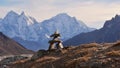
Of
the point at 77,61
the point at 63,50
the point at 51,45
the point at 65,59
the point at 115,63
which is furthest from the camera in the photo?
the point at 51,45

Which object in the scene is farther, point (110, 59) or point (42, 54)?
point (42, 54)

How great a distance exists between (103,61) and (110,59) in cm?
77

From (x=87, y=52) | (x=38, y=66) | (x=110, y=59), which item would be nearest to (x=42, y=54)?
(x=38, y=66)

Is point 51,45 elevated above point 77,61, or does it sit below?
above

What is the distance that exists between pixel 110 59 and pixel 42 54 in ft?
78.6

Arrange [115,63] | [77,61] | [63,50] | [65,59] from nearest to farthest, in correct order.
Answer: [115,63]
[77,61]
[65,59]
[63,50]

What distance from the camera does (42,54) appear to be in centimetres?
5931

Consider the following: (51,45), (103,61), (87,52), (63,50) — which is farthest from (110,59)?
(51,45)

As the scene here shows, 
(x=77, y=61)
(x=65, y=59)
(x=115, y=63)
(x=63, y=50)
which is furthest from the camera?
(x=63, y=50)

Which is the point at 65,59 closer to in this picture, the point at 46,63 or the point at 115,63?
the point at 46,63

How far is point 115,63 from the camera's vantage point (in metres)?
35.5

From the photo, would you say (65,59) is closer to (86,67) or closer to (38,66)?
(38,66)

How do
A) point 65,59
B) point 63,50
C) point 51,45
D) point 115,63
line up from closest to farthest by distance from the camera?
point 115,63 < point 65,59 < point 63,50 < point 51,45

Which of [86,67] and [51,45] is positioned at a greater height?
[51,45]
